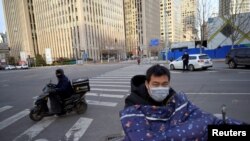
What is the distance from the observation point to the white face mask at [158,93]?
2318mm

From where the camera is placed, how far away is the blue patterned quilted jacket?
6.10 ft

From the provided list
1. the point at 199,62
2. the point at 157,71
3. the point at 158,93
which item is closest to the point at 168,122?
the point at 158,93

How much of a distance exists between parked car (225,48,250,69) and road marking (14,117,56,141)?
624 inches

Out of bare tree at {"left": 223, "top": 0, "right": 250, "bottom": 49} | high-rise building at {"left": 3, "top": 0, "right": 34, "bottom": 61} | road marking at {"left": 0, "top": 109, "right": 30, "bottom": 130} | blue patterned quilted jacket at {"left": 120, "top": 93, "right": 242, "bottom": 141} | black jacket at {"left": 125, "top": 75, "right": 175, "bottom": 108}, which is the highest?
high-rise building at {"left": 3, "top": 0, "right": 34, "bottom": 61}

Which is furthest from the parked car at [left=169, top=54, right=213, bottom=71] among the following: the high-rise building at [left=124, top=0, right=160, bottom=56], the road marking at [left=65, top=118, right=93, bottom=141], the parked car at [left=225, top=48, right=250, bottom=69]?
the high-rise building at [left=124, top=0, right=160, bottom=56]

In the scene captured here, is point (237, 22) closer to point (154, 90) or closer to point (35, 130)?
point (35, 130)

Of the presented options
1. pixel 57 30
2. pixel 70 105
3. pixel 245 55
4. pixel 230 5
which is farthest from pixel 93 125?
pixel 57 30

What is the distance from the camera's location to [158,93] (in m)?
2.34

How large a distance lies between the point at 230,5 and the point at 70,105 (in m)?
33.2

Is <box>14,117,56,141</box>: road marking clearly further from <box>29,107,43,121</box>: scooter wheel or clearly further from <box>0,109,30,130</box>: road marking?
<box>0,109,30,130</box>: road marking

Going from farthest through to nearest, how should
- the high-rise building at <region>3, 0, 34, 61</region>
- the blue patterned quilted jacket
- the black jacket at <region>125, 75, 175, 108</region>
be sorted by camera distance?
the high-rise building at <region>3, 0, 34, 61</region>
the black jacket at <region>125, 75, 175, 108</region>
the blue patterned quilted jacket

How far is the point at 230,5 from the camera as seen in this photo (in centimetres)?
3228

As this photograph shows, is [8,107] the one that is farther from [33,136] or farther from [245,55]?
Answer: [245,55]

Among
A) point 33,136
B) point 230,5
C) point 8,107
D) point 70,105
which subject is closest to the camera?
point 33,136
